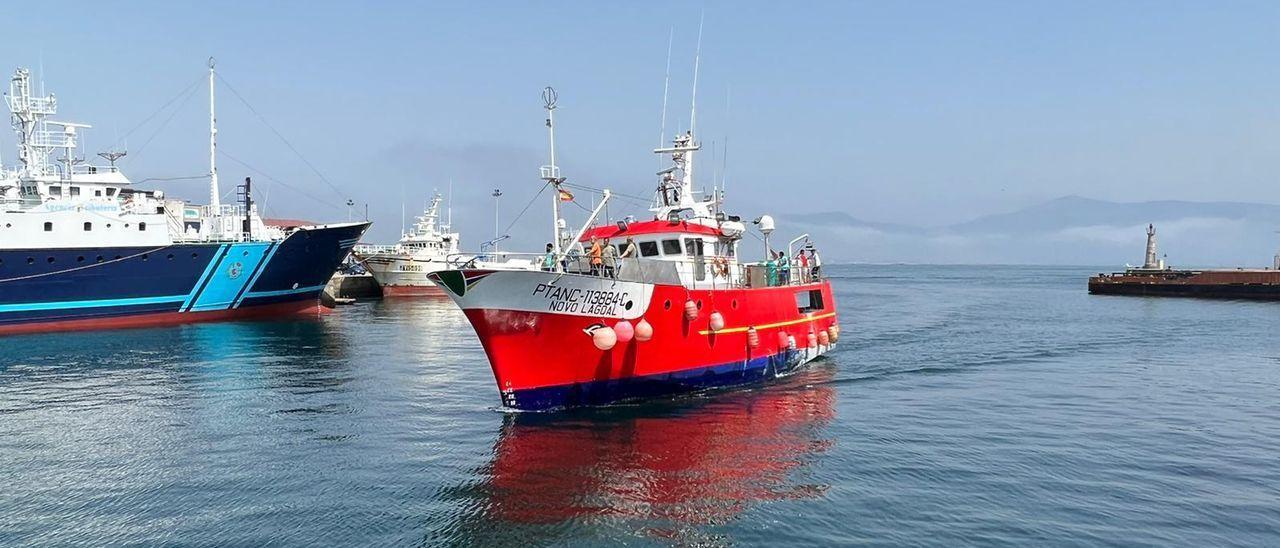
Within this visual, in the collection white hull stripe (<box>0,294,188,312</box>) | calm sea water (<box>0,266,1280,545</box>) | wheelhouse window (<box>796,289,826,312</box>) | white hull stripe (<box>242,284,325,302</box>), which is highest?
wheelhouse window (<box>796,289,826,312</box>)

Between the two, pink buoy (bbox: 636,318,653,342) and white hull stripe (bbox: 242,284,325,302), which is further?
white hull stripe (bbox: 242,284,325,302)

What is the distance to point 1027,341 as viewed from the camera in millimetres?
35969

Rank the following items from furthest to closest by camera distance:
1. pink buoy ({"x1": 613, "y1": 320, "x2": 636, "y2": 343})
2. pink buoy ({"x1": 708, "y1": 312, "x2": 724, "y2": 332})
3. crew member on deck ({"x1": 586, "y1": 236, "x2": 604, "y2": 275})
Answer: pink buoy ({"x1": 708, "y1": 312, "x2": 724, "y2": 332}) → crew member on deck ({"x1": 586, "y1": 236, "x2": 604, "y2": 275}) → pink buoy ({"x1": 613, "y1": 320, "x2": 636, "y2": 343})

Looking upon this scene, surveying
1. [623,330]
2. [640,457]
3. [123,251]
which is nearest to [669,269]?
[623,330]

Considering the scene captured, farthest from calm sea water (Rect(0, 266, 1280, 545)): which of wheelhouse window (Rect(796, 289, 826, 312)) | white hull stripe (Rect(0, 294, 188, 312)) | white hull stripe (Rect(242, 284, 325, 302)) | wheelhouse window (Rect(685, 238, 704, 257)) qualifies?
white hull stripe (Rect(242, 284, 325, 302))

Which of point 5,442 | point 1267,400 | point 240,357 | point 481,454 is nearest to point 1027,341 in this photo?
point 1267,400

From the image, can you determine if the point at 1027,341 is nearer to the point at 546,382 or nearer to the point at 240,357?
the point at 546,382

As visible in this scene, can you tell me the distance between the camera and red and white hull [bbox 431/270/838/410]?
16469 mm

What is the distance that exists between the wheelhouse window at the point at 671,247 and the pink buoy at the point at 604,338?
5529 mm

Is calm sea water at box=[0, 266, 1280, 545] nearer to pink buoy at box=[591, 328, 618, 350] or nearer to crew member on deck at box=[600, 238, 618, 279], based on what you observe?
pink buoy at box=[591, 328, 618, 350]

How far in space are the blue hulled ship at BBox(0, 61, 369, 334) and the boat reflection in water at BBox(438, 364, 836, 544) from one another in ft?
106

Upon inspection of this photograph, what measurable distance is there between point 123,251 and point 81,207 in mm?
3681

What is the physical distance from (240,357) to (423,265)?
144 ft

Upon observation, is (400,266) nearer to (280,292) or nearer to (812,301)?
(280,292)
